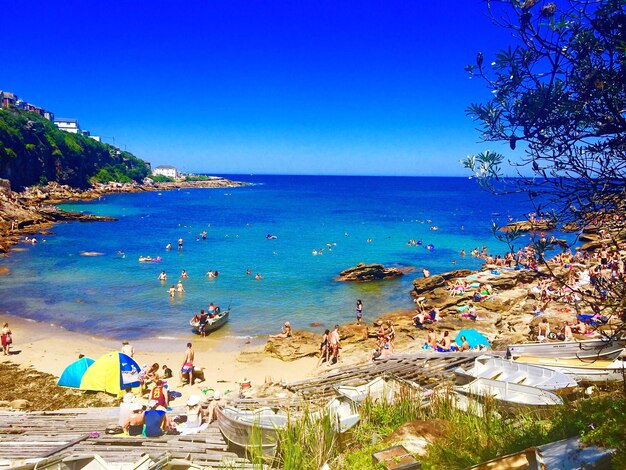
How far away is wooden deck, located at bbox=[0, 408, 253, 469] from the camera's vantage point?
296 inches

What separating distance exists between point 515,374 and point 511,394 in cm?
195

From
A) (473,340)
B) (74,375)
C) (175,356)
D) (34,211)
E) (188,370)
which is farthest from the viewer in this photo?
(34,211)

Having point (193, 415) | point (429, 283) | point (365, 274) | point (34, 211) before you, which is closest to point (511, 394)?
point (193, 415)

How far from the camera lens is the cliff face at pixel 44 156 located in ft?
259

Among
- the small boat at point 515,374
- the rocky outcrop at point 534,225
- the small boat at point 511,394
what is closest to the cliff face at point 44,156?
the small boat at point 515,374

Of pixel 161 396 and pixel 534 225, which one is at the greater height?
pixel 534 225

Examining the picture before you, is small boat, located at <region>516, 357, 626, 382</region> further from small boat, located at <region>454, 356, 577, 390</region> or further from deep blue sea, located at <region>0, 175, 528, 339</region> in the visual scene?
deep blue sea, located at <region>0, 175, 528, 339</region>

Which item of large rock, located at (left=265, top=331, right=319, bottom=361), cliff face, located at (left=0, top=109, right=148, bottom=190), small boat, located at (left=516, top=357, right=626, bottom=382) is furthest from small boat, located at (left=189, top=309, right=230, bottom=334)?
cliff face, located at (left=0, top=109, right=148, bottom=190)

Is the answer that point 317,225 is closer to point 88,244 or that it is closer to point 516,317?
point 88,244

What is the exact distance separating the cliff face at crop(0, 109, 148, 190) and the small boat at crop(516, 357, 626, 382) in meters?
86.0

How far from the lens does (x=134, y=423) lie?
31.9 ft

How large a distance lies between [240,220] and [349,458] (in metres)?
66.9

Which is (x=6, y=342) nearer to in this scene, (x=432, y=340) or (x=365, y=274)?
(x=432, y=340)

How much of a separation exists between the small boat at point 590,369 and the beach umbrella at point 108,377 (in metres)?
11.6
